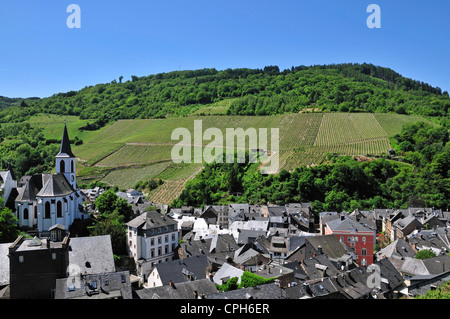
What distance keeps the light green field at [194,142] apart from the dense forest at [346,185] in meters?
4.72

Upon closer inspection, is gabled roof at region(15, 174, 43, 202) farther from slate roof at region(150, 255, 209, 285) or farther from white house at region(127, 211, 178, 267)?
slate roof at region(150, 255, 209, 285)

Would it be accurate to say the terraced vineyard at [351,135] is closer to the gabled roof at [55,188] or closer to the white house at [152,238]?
the white house at [152,238]

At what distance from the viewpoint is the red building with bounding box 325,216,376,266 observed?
37500mm

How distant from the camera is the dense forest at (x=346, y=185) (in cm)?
5716

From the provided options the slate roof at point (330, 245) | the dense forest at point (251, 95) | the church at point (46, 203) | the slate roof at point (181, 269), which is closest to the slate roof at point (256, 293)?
the slate roof at point (181, 269)

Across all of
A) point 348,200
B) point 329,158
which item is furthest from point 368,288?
point 329,158

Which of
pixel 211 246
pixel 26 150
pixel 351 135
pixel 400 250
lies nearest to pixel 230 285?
pixel 211 246

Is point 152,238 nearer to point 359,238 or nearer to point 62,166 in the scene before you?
point 62,166

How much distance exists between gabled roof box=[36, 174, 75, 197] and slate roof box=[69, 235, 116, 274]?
29.2 ft

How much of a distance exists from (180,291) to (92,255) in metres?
6.98

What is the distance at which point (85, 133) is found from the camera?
114m

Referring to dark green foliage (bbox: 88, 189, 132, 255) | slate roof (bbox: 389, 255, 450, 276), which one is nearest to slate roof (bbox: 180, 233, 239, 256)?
dark green foliage (bbox: 88, 189, 132, 255)
